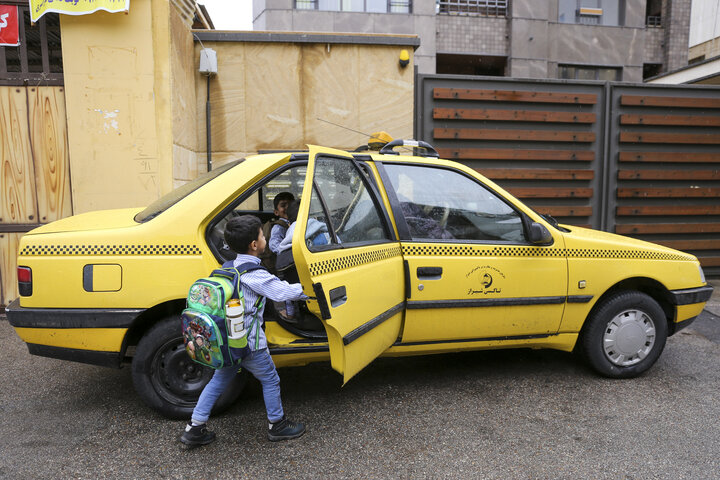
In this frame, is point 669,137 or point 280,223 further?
point 669,137

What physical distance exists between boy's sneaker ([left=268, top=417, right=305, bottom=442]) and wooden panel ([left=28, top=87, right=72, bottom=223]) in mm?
4376

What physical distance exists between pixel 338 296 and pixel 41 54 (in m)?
5.25

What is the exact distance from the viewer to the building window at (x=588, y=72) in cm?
1688

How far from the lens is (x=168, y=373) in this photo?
3309mm

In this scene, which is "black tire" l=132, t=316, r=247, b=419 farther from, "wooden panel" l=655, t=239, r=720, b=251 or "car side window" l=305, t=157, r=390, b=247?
"wooden panel" l=655, t=239, r=720, b=251

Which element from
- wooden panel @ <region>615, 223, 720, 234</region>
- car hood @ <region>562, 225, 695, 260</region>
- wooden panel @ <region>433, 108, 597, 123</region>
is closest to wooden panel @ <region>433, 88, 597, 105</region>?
wooden panel @ <region>433, 108, 597, 123</region>

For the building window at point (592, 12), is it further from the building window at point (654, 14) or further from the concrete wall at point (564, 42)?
the building window at point (654, 14)

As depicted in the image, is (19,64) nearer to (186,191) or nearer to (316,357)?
(186,191)

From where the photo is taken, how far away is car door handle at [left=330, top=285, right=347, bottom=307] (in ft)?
9.64

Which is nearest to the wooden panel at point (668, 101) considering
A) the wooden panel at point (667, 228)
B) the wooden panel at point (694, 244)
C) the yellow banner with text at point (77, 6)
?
the wooden panel at point (667, 228)

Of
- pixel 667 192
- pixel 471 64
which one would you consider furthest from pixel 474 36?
pixel 667 192

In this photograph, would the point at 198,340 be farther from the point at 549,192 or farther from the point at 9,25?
the point at 549,192

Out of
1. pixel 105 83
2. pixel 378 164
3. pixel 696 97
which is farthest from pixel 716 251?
pixel 105 83

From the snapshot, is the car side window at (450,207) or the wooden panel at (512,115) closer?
the car side window at (450,207)
